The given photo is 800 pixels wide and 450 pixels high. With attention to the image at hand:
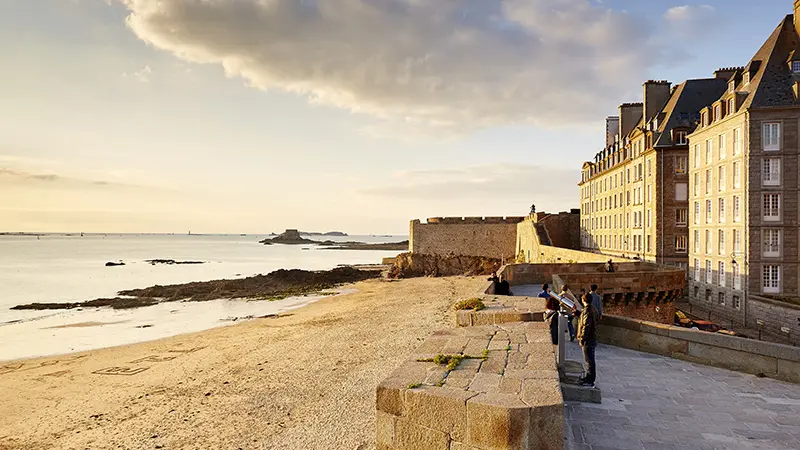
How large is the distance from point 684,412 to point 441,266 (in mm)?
50298

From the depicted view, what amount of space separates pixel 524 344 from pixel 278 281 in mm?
45722

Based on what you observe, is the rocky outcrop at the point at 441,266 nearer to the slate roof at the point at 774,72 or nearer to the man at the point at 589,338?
the slate roof at the point at 774,72

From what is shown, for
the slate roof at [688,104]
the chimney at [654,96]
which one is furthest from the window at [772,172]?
the chimney at [654,96]

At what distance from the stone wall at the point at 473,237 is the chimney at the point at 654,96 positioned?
2054cm

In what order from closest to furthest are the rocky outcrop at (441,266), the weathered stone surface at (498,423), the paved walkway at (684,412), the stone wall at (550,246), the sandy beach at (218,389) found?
the weathered stone surface at (498,423) → the paved walkway at (684,412) → the sandy beach at (218,389) → the stone wall at (550,246) → the rocky outcrop at (441,266)

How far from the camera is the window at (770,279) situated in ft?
89.2

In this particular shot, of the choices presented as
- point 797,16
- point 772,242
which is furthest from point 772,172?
point 797,16

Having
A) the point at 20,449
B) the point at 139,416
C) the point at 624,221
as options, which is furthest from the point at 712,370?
the point at 624,221

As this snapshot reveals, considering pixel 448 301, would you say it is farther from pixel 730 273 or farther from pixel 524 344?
pixel 524 344

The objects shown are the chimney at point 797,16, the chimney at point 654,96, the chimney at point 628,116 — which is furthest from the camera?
the chimney at point 628,116

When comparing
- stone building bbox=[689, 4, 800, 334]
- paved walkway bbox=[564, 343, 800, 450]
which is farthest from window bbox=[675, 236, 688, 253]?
paved walkway bbox=[564, 343, 800, 450]

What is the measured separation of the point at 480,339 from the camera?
6648 mm

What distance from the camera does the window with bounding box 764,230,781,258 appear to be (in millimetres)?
27125

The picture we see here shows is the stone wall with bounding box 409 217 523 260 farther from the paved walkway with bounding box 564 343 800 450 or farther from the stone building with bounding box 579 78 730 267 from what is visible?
the paved walkway with bounding box 564 343 800 450
